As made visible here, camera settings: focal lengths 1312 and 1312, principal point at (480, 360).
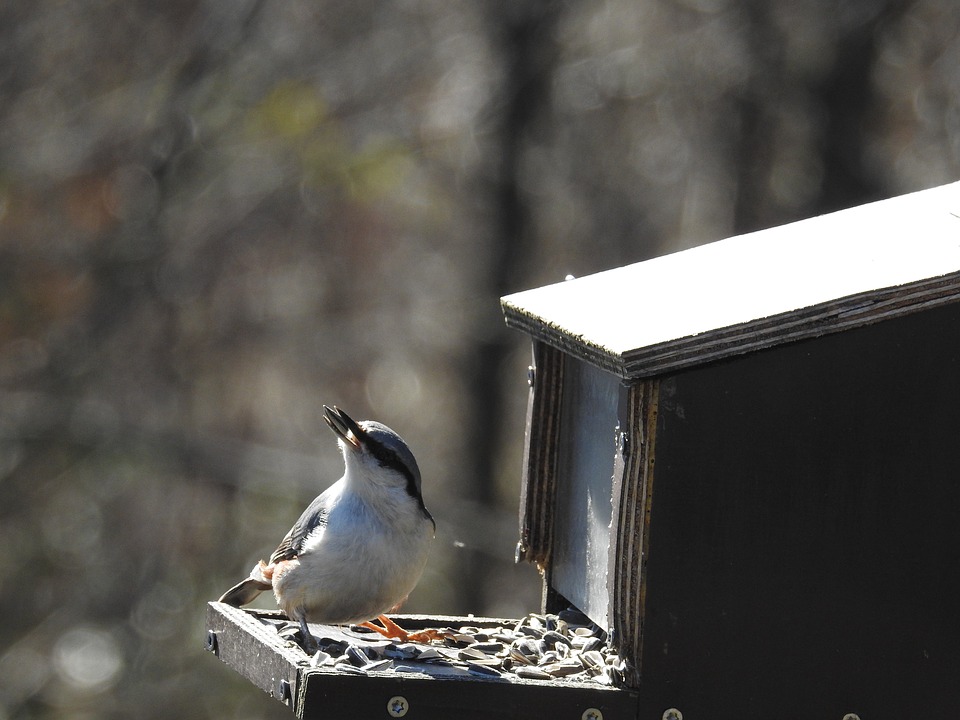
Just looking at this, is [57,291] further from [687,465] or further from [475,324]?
[687,465]

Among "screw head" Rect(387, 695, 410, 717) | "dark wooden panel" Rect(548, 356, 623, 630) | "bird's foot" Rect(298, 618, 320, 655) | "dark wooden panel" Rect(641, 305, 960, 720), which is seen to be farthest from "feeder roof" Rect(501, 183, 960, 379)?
"bird's foot" Rect(298, 618, 320, 655)

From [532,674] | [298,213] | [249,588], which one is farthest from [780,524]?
[298,213]

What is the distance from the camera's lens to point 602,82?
1231 cm

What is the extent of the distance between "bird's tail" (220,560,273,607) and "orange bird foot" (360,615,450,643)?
14.1 inches

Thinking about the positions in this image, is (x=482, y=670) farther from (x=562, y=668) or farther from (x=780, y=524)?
(x=780, y=524)

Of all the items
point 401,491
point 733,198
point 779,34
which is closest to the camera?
point 401,491

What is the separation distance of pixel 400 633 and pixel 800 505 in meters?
1.41

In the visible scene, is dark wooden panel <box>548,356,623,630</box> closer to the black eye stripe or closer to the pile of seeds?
the pile of seeds

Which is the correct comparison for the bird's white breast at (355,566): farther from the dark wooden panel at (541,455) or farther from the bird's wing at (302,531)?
the dark wooden panel at (541,455)

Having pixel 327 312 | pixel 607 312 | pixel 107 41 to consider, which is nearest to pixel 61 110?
pixel 107 41

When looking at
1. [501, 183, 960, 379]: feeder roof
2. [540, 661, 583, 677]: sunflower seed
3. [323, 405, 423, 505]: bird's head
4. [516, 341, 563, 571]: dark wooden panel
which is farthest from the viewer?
[323, 405, 423, 505]: bird's head

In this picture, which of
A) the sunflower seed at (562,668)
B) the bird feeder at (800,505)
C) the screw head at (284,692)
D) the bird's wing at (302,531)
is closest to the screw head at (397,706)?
the screw head at (284,692)

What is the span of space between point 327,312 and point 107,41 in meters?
3.51

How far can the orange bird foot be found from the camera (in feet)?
12.3
